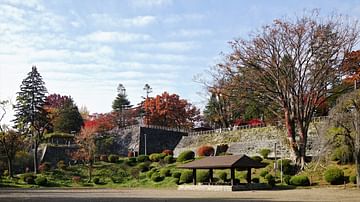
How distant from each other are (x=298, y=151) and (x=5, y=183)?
85.4 ft

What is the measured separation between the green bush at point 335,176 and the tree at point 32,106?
120ft

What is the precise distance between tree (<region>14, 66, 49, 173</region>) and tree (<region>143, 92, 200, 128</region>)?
19412 mm

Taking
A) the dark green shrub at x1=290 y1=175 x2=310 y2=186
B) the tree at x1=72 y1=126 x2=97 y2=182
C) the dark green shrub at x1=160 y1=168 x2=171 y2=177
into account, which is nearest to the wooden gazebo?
the dark green shrub at x1=290 y1=175 x2=310 y2=186

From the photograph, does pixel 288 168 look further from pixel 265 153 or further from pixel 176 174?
pixel 176 174

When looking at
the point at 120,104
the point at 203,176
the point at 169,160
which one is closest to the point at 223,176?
the point at 203,176

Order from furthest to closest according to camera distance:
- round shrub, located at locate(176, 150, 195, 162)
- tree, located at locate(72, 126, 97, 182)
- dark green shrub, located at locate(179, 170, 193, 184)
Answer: tree, located at locate(72, 126, 97, 182) < round shrub, located at locate(176, 150, 195, 162) < dark green shrub, located at locate(179, 170, 193, 184)

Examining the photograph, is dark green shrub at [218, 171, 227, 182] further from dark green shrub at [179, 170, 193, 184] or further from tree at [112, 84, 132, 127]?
tree at [112, 84, 132, 127]

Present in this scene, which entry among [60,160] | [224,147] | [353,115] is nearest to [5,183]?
[60,160]

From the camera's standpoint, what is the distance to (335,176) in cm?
3112

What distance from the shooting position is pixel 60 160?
196 feet

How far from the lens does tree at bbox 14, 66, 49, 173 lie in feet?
189

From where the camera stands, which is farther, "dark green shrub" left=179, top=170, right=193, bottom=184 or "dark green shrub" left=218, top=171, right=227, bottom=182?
"dark green shrub" left=179, top=170, right=193, bottom=184

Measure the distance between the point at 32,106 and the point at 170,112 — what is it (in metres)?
22.2

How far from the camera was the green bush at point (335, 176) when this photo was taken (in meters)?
31.1
